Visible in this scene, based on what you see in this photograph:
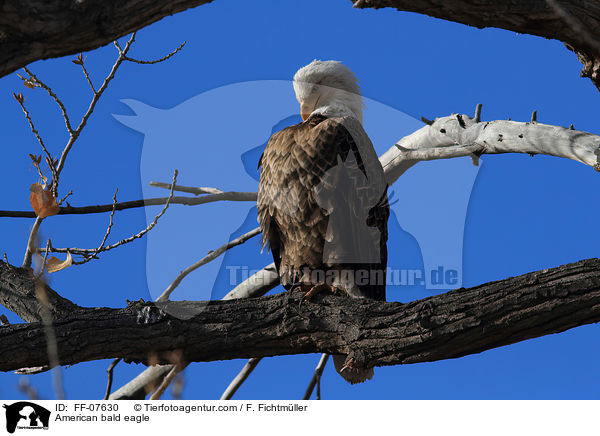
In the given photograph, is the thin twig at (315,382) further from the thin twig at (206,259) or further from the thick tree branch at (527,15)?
the thick tree branch at (527,15)

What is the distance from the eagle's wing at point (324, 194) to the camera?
413 centimetres

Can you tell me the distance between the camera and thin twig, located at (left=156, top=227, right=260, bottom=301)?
469 centimetres

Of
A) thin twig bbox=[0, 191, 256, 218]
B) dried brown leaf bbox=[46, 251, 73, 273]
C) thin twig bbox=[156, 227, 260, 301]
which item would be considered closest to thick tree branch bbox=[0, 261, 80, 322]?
thin twig bbox=[0, 191, 256, 218]

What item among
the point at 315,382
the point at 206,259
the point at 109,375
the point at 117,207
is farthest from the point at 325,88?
the point at 109,375

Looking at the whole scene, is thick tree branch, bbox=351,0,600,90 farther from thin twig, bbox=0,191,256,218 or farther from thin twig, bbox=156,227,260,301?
thin twig, bbox=156,227,260,301

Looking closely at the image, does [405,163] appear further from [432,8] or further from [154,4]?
[154,4]

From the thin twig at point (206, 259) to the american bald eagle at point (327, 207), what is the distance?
497 mm

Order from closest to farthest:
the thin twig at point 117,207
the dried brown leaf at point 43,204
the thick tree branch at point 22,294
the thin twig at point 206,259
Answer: the dried brown leaf at point 43,204 < the thick tree branch at point 22,294 < the thin twig at point 117,207 < the thin twig at point 206,259

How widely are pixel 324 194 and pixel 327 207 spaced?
0.08 meters

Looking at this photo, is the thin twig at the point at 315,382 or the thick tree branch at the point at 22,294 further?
the thin twig at the point at 315,382

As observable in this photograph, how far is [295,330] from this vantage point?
3.32 metres
